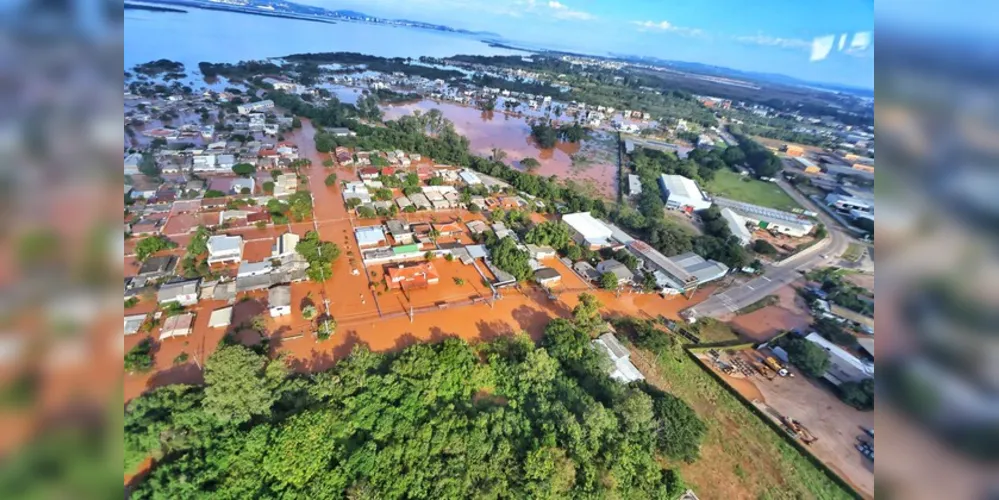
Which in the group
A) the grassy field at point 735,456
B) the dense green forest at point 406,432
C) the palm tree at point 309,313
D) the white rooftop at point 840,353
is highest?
the palm tree at point 309,313

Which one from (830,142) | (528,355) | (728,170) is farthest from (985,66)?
(830,142)

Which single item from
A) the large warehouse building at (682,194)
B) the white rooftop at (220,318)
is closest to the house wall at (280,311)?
the white rooftop at (220,318)

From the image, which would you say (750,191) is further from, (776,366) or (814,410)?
(814,410)

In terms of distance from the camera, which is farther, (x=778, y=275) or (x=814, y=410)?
(x=778, y=275)

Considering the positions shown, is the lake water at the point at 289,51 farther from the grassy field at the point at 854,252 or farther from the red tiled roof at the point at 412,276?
the grassy field at the point at 854,252

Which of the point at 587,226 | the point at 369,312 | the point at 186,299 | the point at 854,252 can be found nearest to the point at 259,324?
the point at 186,299

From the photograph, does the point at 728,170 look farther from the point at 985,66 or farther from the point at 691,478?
the point at 985,66

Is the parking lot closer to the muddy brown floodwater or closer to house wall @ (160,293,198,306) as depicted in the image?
the muddy brown floodwater
